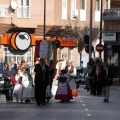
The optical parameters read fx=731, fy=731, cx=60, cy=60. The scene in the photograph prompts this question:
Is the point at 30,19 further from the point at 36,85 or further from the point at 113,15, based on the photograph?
the point at 36,85

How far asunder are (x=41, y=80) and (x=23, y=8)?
42.3 m

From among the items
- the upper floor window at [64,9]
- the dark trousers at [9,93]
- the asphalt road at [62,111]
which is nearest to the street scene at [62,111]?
the asphalt road at [62,111]

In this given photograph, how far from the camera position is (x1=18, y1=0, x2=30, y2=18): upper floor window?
69.6m

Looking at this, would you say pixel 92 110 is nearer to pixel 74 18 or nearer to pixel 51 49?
pixel 51 49

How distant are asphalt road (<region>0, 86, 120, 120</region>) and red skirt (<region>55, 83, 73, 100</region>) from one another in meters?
0.29

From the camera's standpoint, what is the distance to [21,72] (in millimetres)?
30281

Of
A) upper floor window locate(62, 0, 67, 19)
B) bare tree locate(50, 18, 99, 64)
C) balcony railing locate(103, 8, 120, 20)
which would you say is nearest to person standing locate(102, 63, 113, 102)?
balcony railing locate(103, 8, 120, 20)

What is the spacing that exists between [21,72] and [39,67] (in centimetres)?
186

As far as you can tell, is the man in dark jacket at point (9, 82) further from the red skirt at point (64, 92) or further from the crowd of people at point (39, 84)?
the red skirt at point (64, 92)

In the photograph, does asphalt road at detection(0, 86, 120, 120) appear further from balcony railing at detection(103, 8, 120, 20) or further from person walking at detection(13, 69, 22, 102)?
balcony railing at detection(103, 8, 120, 20)

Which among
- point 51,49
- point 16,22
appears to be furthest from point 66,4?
point 51,49

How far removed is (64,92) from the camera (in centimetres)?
3022

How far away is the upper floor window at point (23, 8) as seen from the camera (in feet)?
228

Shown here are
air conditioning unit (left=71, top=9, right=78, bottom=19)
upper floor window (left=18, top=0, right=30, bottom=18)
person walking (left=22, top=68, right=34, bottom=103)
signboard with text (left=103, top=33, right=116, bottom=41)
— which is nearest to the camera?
person walking (left=22, top=68, right=34, bottom=103)
